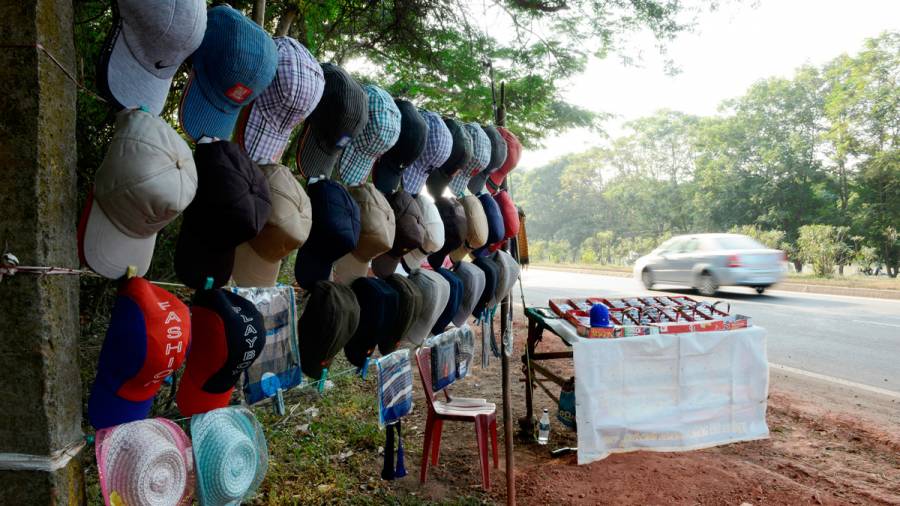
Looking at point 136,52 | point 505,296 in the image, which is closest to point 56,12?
point 136,52

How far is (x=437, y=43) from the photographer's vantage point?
5.03 metres

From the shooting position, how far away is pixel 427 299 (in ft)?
6.86

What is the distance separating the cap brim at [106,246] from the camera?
112 centimetres

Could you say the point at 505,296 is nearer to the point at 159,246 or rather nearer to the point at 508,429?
the point at 508,429

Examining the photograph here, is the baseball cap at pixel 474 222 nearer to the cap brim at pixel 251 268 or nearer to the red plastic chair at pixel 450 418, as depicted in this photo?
the red plastic chair at pixel 450 418

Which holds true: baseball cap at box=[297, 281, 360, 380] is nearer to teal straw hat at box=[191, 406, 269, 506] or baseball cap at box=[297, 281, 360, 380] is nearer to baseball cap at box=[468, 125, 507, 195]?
teal straw hat at box=[191, 406, 269, 506]

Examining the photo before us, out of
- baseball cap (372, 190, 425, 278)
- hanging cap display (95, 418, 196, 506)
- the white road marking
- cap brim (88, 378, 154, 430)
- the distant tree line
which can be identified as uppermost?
the distant tree line

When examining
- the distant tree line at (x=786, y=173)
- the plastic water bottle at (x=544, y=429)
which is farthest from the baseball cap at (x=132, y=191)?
the distant tree line at (x=786, y=173)

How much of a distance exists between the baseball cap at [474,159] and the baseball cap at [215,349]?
1.30 meters

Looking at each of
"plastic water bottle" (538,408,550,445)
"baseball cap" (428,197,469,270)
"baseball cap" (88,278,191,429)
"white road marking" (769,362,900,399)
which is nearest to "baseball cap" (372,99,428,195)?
"baseball cap" (428,197,469,270)

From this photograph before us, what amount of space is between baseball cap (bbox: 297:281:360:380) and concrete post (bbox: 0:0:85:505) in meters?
0.63

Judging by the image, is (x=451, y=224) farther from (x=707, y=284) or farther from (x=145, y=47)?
(x=707, y=284)

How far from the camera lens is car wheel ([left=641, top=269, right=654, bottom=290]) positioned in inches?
455

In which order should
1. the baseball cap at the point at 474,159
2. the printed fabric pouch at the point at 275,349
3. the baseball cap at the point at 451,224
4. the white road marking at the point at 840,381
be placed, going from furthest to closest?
the white road marking at the point at 840,381, the baseball cap at the point at 474,159, the baseball cap at the point at 451,224, the printed fabric pouch at the point at 275,349
